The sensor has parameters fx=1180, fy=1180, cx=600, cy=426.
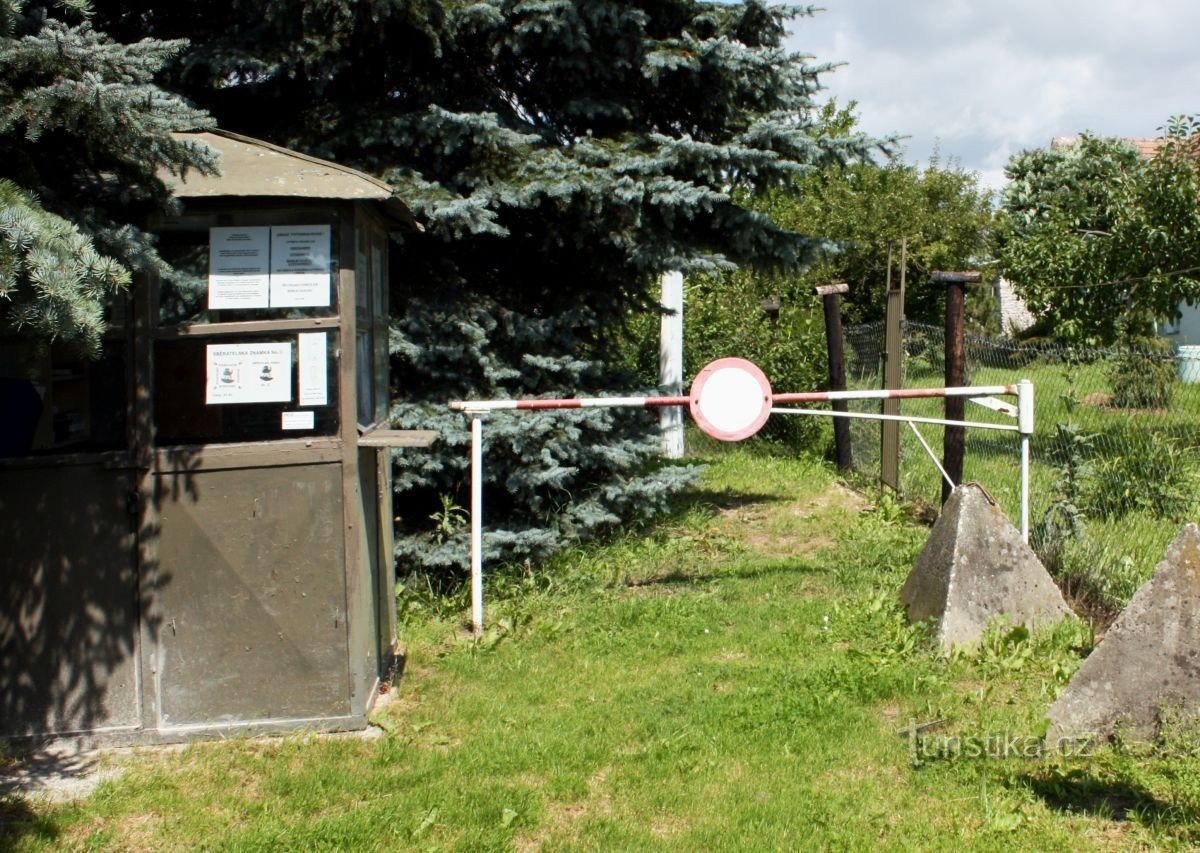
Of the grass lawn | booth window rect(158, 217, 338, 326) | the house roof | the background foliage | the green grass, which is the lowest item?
the grass lawn

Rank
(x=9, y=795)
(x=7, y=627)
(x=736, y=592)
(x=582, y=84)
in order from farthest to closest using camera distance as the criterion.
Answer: (x=582, y=84) → (x=736, y=592) → (x=7, y=627) → (x=9, y=795)

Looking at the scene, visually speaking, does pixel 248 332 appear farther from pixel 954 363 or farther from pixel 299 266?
pixel 954 363

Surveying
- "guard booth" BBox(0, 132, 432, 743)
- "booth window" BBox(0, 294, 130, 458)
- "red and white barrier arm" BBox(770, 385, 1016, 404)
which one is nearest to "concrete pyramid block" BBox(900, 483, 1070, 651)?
"red and white barrier arm" BBox(770, 385, 1016, 404)

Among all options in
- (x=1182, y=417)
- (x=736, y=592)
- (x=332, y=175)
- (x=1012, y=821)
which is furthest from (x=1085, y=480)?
(x=332, y=175)

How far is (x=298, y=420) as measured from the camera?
505cm

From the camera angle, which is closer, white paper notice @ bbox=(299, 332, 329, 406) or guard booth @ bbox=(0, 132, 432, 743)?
guard booth @ bbox=(0, 132, 432, 743)

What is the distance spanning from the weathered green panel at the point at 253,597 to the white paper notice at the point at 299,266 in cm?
72

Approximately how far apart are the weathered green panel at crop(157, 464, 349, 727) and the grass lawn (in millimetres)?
208

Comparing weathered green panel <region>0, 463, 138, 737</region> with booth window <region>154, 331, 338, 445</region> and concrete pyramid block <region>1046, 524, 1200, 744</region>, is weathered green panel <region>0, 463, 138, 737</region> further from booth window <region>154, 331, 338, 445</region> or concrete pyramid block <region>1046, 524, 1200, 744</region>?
concrete pyramid block <region>1046, 524, 1200, 744</region>

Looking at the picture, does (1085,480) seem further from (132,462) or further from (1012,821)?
(132,462)

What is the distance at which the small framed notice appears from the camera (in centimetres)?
505

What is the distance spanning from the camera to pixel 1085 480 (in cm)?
716

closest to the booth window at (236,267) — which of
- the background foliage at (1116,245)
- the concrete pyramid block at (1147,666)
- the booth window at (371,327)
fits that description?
the booth window at (371,327)

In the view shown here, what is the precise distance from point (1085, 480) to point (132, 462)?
17.7 feet
